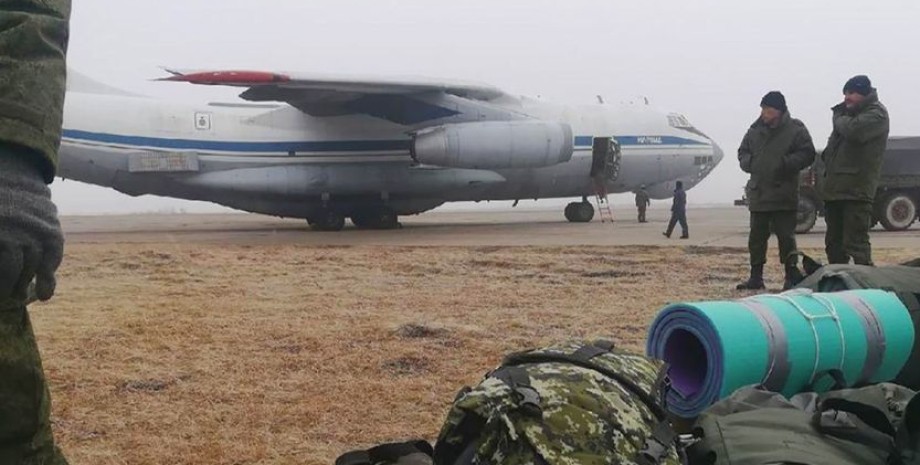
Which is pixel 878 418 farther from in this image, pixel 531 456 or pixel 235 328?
pixel 235 328

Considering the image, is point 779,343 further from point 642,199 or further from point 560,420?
point 642,199

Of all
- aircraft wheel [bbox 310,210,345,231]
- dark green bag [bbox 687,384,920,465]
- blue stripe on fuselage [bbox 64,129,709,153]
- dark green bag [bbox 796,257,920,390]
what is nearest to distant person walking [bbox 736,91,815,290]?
dark green bag [bbox 796,257,920,390]

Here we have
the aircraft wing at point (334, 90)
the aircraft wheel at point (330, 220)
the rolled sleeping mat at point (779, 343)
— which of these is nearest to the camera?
the rolled sleeping mat at point (779, 343)

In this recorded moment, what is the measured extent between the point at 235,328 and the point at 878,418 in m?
4.16

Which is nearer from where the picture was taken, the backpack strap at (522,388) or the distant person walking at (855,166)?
the backpack strap at (522,388)

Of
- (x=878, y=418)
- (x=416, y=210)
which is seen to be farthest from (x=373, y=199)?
(x=878, y=418)

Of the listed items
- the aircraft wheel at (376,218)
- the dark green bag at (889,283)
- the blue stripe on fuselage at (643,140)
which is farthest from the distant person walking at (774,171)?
the aircraft wheel at (376,218)

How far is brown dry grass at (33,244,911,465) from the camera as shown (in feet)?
11.0

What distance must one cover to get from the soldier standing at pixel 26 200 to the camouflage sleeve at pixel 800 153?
5779 millimetres

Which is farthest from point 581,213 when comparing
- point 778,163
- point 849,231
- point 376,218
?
point 849,231

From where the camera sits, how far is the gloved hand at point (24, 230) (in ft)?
5.15

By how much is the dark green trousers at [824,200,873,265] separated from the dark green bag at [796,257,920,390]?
9.01 feet

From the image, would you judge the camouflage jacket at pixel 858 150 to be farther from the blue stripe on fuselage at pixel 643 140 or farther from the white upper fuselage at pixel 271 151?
the blue stripe on fuselage at pixel 643 140

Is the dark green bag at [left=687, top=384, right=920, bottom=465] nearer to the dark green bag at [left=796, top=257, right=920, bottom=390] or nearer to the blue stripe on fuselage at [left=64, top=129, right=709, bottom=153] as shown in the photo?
the dark green bag at [left=796, top=257, right=920, bottom=390]
